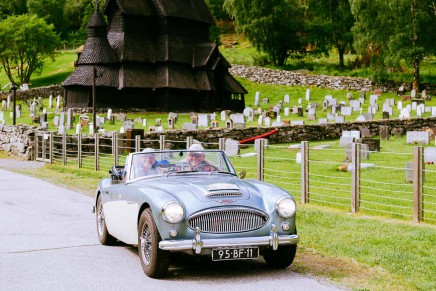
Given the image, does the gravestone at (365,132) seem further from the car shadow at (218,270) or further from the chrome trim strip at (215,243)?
the chrome trim strip at (215,243)

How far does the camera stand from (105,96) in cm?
5847

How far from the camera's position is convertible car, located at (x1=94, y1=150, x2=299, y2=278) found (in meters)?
8.10

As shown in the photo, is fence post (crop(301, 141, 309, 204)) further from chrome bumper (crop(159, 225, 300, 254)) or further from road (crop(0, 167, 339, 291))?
chrome bumper (crop(159, 225, 300, 254))

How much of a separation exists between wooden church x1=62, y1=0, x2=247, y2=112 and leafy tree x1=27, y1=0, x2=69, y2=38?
47.7 metres

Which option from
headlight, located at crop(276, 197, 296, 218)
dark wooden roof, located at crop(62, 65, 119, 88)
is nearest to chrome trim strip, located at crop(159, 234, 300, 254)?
headlight, located at crop(276, 197, 296, 218)

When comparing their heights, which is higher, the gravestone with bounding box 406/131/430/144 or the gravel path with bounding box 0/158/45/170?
the gravestone with bounding box 406/131/430/144

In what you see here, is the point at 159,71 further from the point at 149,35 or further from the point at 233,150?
the point at 233,150

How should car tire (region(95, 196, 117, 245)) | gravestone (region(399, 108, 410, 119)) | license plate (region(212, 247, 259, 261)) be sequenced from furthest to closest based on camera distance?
gravestone (region(399, 108, 410, 119))
car tire (region(95, 196, 117, 245))
license plate (region(212, 247, 259, 261))

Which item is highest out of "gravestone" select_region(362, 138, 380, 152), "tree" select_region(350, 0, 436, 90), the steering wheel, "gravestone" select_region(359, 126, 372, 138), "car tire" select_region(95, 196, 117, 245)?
"tree" select_region(350, 0, 436, 90)

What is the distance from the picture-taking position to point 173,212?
8.20 m

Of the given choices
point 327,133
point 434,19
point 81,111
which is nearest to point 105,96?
point 81,111

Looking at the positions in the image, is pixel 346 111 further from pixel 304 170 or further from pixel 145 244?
pixel 145 244

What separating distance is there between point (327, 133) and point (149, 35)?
89.9ft

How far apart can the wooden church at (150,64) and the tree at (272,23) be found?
1243 centimetres
